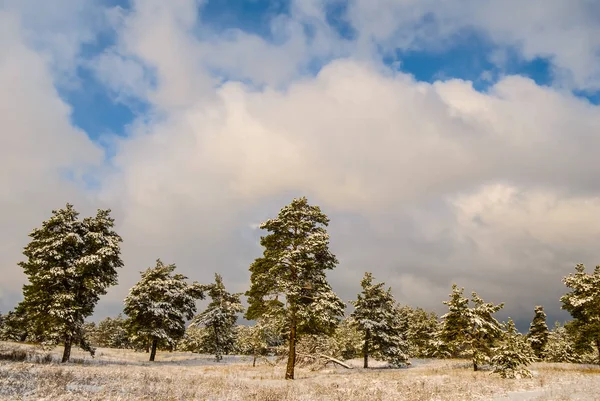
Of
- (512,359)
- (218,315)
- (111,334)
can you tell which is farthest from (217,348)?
(111,334)

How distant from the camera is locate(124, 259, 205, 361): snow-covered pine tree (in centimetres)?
3600

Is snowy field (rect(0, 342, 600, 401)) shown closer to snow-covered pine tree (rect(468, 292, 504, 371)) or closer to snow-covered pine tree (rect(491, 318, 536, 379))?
snow-covered pine tree (rect(491, 318, 536, 379))

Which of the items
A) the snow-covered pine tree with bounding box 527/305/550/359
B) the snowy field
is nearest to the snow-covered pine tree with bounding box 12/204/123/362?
the snowy field

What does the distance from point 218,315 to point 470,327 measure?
27490 millimetres

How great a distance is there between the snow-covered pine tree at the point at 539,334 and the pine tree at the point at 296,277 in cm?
5059

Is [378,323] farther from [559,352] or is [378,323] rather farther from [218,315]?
[559,352]

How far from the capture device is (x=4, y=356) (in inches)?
834

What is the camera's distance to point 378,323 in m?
39.8

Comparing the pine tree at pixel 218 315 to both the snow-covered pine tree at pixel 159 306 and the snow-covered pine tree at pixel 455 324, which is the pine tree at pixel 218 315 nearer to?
the snow-covered pine tree at pixel 159 306

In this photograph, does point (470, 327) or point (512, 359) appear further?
point (470, 327)

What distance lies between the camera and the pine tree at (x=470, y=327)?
32.7 meters

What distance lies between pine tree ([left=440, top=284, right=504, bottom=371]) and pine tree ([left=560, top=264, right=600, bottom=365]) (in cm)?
891

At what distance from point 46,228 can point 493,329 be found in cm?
3857

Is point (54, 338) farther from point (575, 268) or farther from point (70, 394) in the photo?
point (575, 268)
